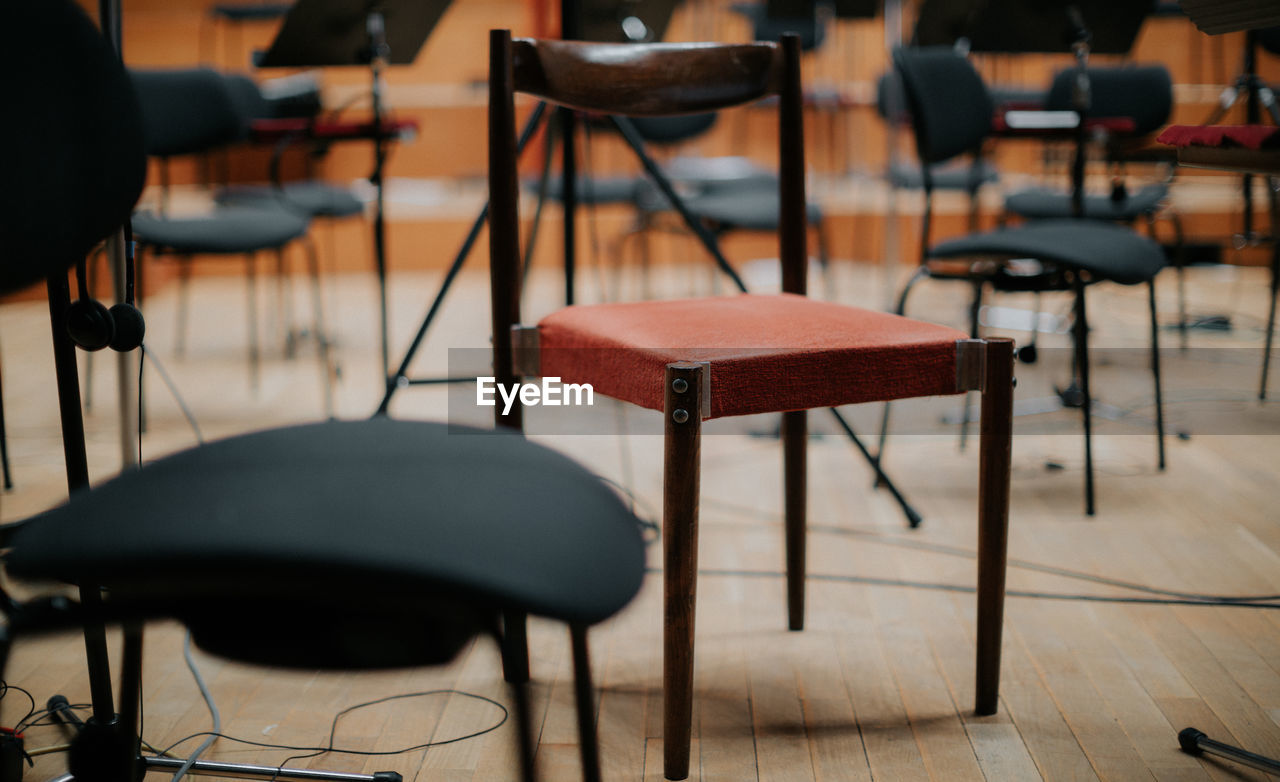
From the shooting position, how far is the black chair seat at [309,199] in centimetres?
351

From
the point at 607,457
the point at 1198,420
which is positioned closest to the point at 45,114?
the point at 607,457

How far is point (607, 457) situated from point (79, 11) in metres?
1.64

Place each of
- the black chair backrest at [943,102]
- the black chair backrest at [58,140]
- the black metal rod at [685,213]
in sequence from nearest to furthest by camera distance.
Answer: the black chair backrest at [58,140]
the black metal rod at [685,213]
the black chair backrest at [943,102]

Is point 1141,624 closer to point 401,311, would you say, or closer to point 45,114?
point 45,114

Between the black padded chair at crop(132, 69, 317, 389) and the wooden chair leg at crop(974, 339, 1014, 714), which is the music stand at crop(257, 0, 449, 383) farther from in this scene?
the wooden chair leg at crop(974, 339, 1014, 714)

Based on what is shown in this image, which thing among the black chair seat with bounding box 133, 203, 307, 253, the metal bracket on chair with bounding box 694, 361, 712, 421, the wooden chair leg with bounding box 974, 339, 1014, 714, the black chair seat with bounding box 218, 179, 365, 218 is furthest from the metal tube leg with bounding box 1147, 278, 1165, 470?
the black chair seat with bounding box 218, 179, 365, 218

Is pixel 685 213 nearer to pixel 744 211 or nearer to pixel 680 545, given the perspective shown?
pixel 680 545

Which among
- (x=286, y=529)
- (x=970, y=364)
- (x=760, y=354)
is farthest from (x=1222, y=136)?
(x=286, y=529)

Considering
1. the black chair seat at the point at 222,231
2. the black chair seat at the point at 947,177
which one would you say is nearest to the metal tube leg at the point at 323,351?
the black chair seat at the point at 222,231

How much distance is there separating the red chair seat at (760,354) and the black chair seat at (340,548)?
13.0 inches

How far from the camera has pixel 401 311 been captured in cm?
418

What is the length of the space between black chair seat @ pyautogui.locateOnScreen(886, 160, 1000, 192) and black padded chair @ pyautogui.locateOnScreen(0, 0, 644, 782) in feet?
10.4

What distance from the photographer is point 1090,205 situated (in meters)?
3.17

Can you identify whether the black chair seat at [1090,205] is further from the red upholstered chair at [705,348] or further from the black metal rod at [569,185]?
the red upholstered chair at [705,348]
